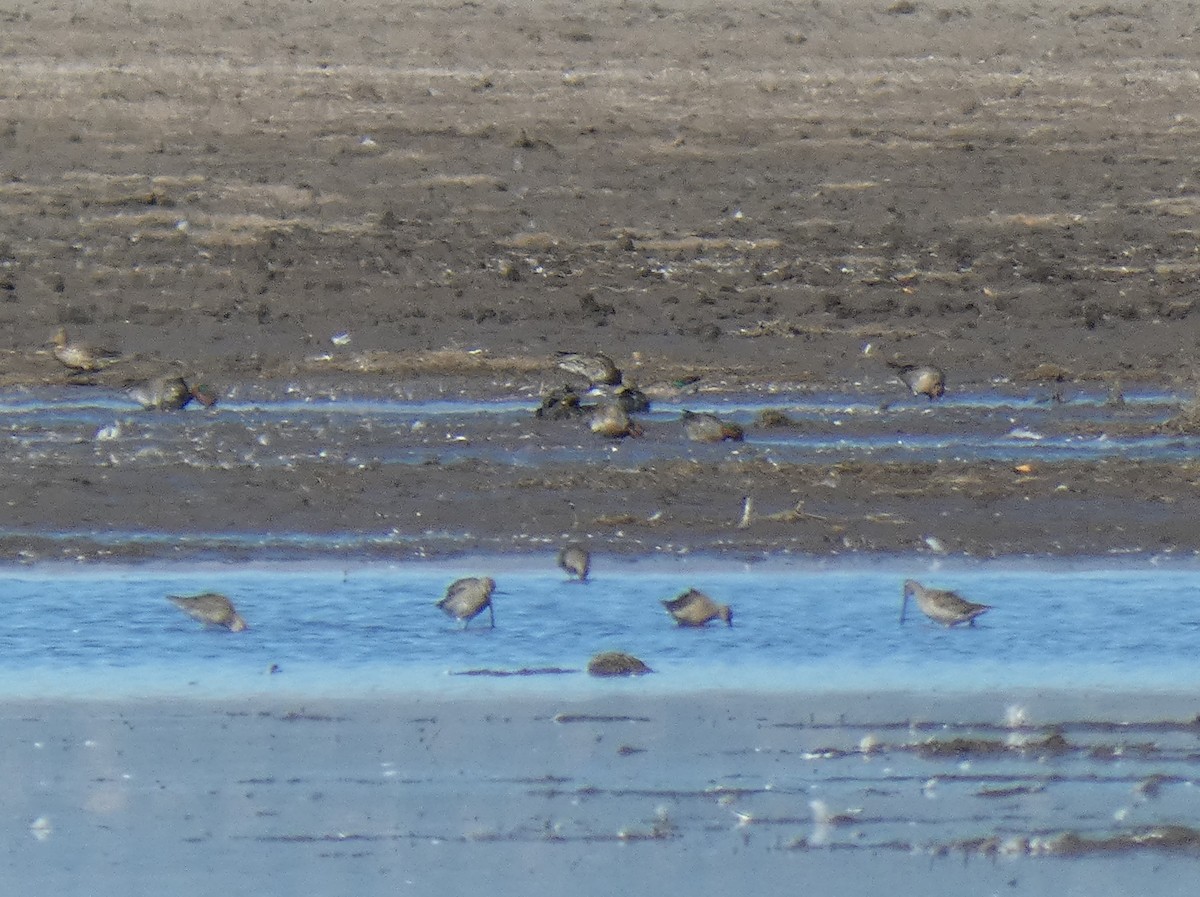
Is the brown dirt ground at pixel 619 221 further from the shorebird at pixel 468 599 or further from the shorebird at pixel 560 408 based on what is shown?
the shorebird at pixel 468 599

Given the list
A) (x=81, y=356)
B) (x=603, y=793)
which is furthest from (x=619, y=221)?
(x=603, y=793)

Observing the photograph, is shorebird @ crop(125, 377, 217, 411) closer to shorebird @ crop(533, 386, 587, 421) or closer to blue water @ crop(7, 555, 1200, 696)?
shorebird @ crop(533, 386, 587, 421)

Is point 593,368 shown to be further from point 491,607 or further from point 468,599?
point 468,599

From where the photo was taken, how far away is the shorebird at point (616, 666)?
6574 millimetres

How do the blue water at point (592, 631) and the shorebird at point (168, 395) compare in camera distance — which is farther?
the shorebird at point (168, 395)

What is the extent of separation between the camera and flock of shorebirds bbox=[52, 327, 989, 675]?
277 inches

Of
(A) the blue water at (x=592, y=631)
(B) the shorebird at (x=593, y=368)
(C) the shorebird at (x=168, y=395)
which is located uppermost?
(B) the shorebird at (x=593, y=368)

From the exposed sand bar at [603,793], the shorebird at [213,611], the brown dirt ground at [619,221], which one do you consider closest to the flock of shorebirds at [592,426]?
the shorebird at [213,611]

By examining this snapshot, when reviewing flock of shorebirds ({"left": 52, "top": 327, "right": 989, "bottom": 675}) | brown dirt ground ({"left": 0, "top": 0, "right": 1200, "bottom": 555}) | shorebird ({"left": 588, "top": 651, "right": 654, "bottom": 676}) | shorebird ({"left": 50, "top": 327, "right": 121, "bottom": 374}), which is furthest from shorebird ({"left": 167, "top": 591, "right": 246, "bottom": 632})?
shorebird ({"left": 50, "top": 327, "right": 121, "bottom": 374})

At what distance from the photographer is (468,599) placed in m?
7.04

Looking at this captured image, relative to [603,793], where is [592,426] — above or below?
above

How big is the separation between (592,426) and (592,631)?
2503 millimetres

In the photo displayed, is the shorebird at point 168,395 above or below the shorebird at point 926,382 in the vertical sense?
below

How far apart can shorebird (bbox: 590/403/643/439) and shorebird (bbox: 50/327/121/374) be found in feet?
8.35
